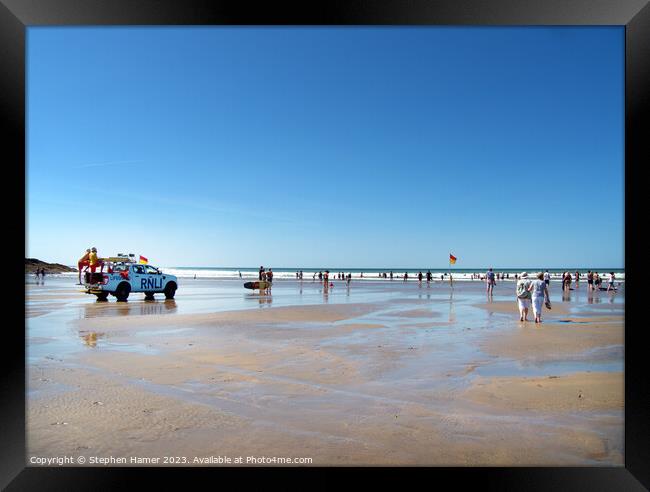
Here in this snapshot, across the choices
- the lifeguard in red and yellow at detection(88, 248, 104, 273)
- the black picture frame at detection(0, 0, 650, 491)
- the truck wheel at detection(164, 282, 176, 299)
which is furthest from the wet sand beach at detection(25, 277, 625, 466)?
the truck wheel at detection(164, 282, 176, 299)

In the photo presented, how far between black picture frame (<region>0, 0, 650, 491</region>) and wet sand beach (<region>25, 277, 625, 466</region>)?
1.33 ft

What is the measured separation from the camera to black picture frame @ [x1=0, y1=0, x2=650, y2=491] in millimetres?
3898

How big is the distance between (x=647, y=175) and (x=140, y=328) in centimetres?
1243

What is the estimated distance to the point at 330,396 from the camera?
626cm

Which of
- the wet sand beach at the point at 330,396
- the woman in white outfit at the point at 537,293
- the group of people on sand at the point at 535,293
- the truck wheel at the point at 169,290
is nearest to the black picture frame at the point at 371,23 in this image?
the wet sand beach at the point at 330,396

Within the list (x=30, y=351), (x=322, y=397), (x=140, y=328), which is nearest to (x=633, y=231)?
(x=322, y=397)

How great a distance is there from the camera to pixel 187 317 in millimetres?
15797

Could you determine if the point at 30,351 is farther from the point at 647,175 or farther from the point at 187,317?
the point at 647,175

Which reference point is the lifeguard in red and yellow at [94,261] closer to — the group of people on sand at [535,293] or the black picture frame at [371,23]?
the group of people on sand at [535,293]

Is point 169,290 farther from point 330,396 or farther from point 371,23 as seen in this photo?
point 371,23

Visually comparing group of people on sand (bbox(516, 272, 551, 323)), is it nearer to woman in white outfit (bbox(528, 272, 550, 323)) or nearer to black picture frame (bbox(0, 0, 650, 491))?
woman in white outfit (bbox(528, 272, 550, 323))

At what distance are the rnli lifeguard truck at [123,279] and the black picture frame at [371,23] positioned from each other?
19606mm

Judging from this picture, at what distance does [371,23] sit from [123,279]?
839 inches

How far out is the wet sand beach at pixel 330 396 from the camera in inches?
178
